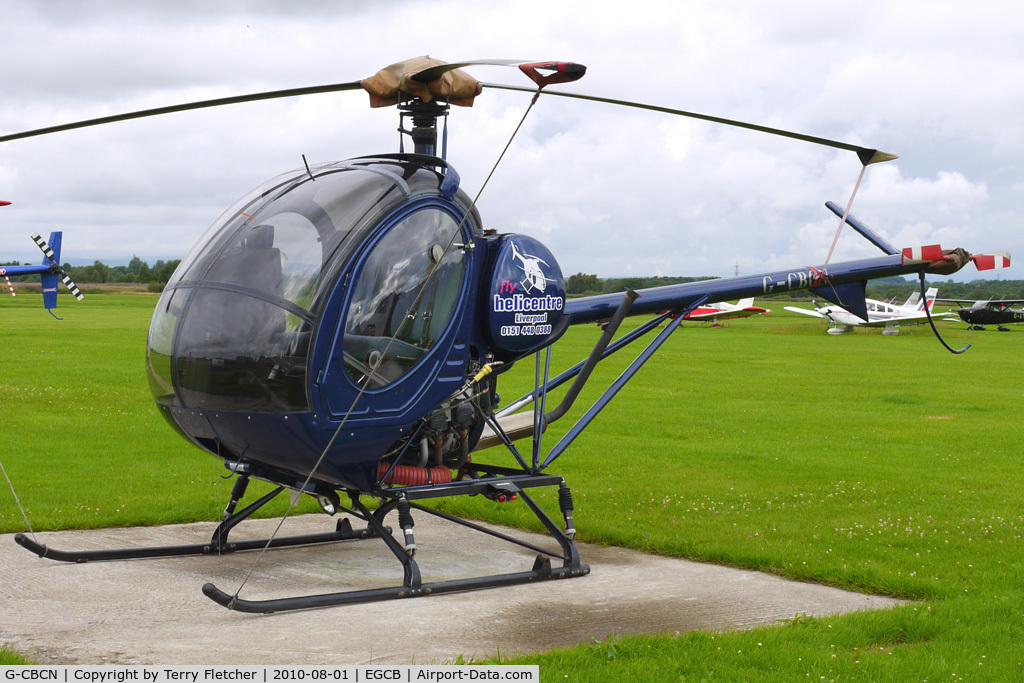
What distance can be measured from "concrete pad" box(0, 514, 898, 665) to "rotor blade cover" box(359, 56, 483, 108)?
340 centimetres

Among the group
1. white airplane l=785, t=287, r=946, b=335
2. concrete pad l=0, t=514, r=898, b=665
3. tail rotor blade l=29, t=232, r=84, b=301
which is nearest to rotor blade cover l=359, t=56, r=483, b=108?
concrete pad l=0, t=514, r=898, b=665

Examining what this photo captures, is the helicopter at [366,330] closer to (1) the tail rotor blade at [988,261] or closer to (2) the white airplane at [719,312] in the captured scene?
(1) the tail rotor blade at [988,261]

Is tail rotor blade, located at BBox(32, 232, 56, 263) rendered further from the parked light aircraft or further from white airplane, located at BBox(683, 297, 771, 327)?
the parked light aircraft

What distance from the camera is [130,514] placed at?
29.2ft

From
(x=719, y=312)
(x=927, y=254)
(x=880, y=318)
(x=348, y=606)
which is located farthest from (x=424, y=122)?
(x=880, y=318)

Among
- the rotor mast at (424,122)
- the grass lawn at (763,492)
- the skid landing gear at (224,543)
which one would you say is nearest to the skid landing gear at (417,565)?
the skid landing gear at (224,543)

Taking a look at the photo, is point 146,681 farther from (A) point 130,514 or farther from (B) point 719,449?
(B) point 719,449

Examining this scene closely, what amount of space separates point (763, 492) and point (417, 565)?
5137mm

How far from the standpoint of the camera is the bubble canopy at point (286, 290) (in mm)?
6004

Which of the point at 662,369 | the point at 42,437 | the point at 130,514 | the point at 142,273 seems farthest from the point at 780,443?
the point at 142,273

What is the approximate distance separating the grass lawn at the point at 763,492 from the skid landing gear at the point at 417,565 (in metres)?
1.12

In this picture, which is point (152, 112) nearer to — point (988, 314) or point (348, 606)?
point (348, 606)

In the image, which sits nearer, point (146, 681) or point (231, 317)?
point (146, 681)

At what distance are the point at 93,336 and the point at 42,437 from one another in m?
25.4
